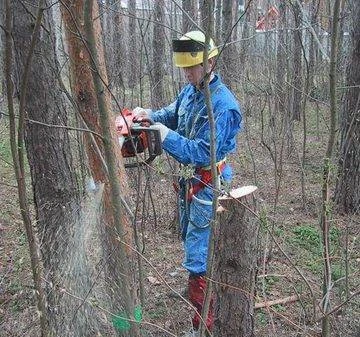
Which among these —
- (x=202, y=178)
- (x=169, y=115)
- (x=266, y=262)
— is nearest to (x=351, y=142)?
(x=266, y=262)

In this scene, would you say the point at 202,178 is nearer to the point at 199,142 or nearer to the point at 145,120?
the point at 199,142

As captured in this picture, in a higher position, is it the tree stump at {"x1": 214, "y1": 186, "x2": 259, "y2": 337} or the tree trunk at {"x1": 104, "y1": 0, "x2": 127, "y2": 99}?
the tree trunk at {"x1": 104, "y1": 0, "x2": 127, "y2": 99}

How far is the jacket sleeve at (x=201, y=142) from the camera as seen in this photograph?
10.1 feet

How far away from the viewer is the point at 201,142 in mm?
3127

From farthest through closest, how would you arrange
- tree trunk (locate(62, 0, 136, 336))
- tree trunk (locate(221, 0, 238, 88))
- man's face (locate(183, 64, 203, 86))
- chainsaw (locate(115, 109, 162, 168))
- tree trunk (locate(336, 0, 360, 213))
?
tree trunk (locate(221, 0, 238, 88)) → tree trunk (locate(336, 0, 360, 213)) → man's face (locate(183, 64, 203, 86)) → chainsaw (locate(115, 109, 162, 168)) → tree trunk (locate(62, 0, 136, 336))

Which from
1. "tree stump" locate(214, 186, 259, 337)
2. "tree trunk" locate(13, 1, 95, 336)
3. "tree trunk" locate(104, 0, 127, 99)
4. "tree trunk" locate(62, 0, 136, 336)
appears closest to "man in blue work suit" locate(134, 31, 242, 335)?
"tree stump" locate(214, 186, 259, 337)

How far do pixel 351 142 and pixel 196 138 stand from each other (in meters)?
3.40

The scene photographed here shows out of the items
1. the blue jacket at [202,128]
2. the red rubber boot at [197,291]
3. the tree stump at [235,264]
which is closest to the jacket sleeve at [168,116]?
the blue jacket at [202,128]

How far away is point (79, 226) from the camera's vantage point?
11.1ft

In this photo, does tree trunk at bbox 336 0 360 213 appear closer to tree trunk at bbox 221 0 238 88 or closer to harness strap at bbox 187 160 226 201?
tree trunk at bbox 221 0 238 88

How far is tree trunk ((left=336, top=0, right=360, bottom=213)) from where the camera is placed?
588cm

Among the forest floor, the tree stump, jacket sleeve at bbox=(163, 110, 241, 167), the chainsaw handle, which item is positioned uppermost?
the chainsaw handle

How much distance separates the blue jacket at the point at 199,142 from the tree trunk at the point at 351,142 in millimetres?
2927

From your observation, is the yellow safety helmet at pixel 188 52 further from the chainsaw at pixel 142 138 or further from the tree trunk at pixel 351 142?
the tree trunk at pixel 351 142
